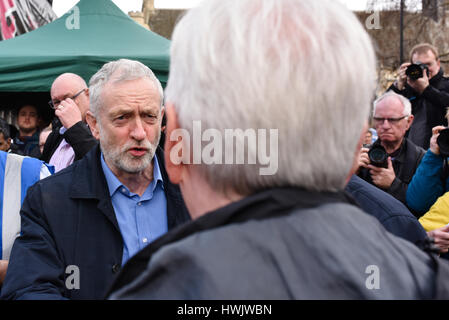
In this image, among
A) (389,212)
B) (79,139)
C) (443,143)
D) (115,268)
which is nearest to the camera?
(389,212)

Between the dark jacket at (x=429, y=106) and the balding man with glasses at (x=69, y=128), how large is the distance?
8.50 ft

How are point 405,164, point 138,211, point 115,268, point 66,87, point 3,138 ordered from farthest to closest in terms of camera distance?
point 3,138 < point 66,87 < point 405,164 < point 138,211 < point 115,268

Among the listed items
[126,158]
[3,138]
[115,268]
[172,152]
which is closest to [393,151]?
[126,158]

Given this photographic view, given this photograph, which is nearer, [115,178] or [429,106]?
[115,178]

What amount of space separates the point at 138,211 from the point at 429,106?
312 centimetres

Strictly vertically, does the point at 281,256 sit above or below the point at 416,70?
below

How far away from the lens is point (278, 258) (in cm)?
83

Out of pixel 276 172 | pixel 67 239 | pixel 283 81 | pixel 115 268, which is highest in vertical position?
Result: pixel 283 81

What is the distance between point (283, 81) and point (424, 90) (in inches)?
155

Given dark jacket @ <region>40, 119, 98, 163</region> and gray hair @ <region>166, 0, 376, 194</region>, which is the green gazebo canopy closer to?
dark jacket @ <region>40, 119, 98, 163</region>

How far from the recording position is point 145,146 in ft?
8.05

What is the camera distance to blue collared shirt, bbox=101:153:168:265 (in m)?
2.12

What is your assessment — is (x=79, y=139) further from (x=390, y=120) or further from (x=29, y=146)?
(x=29, y=146)

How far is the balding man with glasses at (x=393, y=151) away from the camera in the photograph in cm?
332
